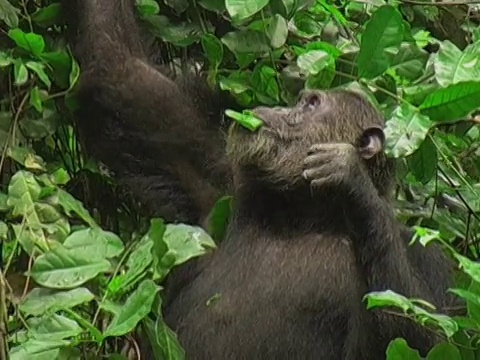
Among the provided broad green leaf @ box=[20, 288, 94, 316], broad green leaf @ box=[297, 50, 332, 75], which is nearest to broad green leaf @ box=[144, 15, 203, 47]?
broad green leaf @ box=[297, 50, 332, 75]

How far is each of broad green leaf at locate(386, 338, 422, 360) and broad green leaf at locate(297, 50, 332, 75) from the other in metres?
0.69

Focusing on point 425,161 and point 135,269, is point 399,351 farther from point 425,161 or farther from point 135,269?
point 425,161

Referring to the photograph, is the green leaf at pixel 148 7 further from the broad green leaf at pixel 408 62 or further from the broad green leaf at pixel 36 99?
the broad green leaf at pixel 408 62

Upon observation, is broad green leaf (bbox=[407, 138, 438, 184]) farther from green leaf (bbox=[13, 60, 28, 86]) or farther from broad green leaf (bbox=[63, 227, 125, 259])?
green leaf (bbox=[13, 60, 28, 86])

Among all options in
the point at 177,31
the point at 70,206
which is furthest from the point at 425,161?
the point at 70,206

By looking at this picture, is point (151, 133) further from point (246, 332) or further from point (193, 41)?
point (246, 332)

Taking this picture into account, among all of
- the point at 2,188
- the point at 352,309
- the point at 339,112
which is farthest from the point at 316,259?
the point at 2,188

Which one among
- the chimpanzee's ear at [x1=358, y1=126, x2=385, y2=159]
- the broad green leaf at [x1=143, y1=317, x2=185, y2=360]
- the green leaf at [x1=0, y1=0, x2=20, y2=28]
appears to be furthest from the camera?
Answer: the chimpanzee's ear at [x1=358, y1=126, x2=385, y2=159]

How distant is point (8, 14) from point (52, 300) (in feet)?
1.96

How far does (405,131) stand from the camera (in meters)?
2.07

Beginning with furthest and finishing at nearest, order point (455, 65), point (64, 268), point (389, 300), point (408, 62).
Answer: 1. point (408, 62)
2. point (455, 65)
3. point (64, 268)
4. point (389, 300)

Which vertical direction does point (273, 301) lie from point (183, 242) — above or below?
below

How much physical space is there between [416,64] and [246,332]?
0.67 m

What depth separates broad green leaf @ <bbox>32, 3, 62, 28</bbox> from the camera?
2.30m
